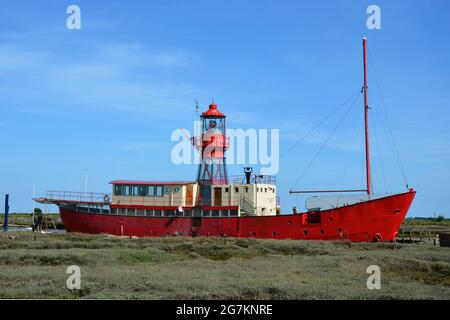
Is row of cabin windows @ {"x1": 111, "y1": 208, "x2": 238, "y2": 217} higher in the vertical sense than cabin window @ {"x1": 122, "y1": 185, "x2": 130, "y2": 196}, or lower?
lower

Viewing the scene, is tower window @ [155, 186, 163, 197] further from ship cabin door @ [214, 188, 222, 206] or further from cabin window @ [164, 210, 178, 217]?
ship cabin door @ [214, 188, 222, 206]

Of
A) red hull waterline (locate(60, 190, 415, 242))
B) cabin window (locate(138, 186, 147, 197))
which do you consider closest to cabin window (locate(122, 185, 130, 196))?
cabin window (locate(138, 186, 147, 197))

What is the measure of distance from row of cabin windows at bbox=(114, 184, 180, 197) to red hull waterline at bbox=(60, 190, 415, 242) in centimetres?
202

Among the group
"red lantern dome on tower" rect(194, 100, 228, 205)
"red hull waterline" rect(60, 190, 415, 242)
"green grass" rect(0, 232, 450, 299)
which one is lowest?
"green grass" rect(0, 232, 450, 299)

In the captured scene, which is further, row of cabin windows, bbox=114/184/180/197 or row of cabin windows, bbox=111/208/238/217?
row of cabin windows, bbox=114/184/180/197

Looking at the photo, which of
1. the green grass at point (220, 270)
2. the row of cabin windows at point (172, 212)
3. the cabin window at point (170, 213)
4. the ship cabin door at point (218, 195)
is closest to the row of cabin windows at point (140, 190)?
the row of cabin windows at point (172, 212)

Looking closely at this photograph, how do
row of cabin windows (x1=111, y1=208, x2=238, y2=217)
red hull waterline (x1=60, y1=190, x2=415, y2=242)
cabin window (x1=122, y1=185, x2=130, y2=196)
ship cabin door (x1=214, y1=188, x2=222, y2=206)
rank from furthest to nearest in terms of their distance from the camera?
cabin window (x1=122, y1=185, x2=130, y2=196) → ship cabin door (x1=214, y1=188, x2=222, y2=206) → row of cabin windows (x1=111, y1=208, x2=238, y2=217) → red hull waterline (x1=60, y1=190, x2=415, y2=242)

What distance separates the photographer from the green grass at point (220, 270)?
1800 cm

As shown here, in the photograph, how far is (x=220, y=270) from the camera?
2352 centimetres

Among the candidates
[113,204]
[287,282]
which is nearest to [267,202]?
[113,204]

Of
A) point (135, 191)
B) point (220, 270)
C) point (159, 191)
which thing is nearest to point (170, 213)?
point (159, 191)

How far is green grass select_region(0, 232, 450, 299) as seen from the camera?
18.0 meters

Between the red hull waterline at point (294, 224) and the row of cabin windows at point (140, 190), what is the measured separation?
2023mm

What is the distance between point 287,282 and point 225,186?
22900mm
